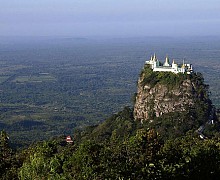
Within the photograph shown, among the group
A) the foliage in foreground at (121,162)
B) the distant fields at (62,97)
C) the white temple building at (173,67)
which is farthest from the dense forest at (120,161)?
the distant fields at (62,97)

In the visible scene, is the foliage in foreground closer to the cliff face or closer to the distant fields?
the cliff face

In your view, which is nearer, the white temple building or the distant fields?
the white temple building

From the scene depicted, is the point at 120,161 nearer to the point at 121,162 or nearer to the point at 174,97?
the point at 121,162

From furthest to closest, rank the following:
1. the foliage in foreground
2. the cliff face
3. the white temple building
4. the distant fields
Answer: the distant fields < the white temple building < the cliff face < the foliage in foreground

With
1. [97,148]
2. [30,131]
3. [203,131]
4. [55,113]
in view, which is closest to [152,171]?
[97,148]

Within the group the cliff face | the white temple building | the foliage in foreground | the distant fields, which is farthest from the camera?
the distant fields

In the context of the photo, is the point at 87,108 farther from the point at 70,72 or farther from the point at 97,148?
the point at 97,148

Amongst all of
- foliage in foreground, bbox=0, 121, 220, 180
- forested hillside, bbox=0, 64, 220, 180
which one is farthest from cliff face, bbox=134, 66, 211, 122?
foliage in foreground, bbox=0, 121, 220, 180

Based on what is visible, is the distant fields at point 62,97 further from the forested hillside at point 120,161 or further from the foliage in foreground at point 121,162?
the foliage in foreground at point 121,162
